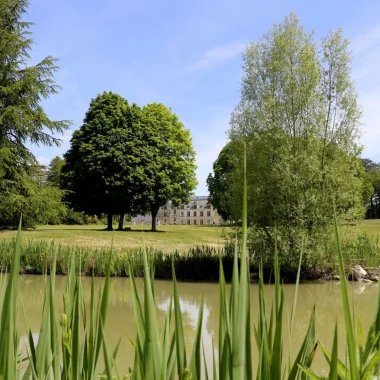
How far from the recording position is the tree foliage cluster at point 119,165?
28219mm

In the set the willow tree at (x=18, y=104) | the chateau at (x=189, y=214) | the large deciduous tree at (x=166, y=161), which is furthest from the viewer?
the chateau at (x=189, y=214)

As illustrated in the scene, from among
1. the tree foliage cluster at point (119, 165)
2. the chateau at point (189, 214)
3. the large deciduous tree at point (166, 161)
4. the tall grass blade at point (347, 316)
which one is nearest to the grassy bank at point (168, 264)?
the tall grass blade at point (347, 316)

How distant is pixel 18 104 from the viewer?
21.6 metres

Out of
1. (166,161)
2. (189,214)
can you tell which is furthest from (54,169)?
(189,214)

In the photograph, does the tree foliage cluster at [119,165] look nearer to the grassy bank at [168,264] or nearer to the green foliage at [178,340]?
the grassy bank at [168,264]

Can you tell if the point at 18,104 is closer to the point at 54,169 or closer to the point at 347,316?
the point at 347,316

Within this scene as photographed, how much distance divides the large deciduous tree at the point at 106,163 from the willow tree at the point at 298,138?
15977 millimetres

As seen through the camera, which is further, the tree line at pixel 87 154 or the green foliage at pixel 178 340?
the tree line at pixel 87 154

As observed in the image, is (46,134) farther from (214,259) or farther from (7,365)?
(7,365)

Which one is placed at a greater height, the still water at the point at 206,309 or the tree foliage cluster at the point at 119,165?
the tree foliage cluster at the point at 119,165

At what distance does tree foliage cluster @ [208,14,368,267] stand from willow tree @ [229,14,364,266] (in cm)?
3

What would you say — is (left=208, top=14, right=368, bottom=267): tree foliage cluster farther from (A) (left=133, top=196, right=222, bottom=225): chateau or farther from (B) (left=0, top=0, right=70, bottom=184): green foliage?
(A) (left=133, top=196, right=222, bottom=225): chateau

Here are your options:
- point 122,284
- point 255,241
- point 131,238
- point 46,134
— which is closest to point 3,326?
point 122,284

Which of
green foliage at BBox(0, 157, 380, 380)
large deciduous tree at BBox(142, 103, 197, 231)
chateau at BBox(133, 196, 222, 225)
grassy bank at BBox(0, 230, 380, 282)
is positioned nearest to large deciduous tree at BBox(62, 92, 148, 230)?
large deciduous tree at BBox(142, 103, 197, 231)
